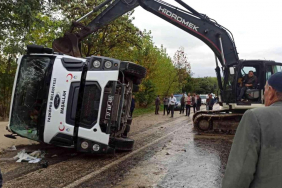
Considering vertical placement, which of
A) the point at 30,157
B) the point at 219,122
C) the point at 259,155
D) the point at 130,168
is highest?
the point at 259,155

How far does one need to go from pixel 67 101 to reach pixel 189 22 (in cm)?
705

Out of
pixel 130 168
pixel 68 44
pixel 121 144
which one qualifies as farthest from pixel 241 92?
pixel 68 44

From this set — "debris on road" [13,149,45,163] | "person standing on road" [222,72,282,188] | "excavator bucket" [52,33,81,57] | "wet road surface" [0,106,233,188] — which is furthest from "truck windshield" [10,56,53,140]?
"person standing on road" [222,72,282,188]

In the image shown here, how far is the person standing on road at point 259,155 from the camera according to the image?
1909mm

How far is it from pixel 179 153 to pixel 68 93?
3.58 metres

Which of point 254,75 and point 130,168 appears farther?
point 254,75

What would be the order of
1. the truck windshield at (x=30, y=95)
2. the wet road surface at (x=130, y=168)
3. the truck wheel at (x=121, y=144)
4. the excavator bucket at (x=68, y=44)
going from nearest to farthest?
the wet road surface at (x=130, y=168), the truck windshield at (x=30, y=95), the truck wheel at (x=121, y=144), the excavator bucket at (x=68, y=44)

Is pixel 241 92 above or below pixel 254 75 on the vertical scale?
below

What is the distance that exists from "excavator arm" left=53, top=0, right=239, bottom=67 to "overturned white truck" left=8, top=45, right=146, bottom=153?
13.2 ft

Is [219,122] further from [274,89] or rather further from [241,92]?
[274,89]

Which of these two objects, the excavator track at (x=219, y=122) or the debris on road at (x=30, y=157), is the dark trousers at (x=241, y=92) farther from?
the debris on road at (x=30, y=157)

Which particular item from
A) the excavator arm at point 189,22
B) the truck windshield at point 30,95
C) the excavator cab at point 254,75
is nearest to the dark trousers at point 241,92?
the excavator cab at point 254,75

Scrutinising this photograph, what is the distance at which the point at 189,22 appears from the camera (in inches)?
455

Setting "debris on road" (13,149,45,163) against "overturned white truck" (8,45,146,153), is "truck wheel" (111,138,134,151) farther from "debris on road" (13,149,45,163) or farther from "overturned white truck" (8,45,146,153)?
"debris on road" (13,149,45,163)
